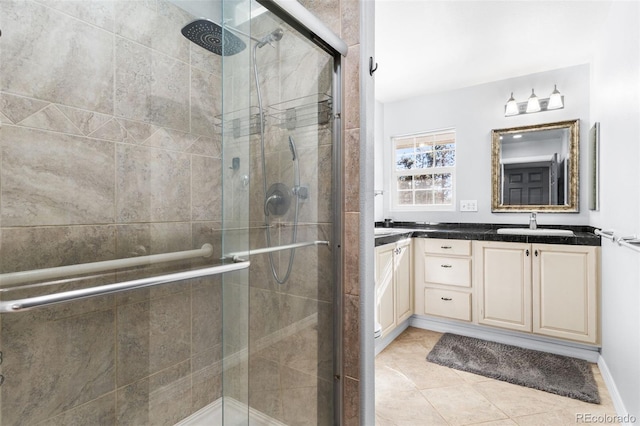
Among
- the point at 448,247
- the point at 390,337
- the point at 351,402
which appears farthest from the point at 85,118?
the point at 448,247

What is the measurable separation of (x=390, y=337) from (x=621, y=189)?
6.22 ft

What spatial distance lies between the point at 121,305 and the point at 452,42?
2.85m

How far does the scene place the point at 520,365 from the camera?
93.4 inches

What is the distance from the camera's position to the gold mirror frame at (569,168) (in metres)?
2.93

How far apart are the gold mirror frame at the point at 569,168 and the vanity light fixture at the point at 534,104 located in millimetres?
149

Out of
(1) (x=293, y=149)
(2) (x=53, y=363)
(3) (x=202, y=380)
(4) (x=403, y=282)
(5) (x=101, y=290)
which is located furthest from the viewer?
(4) (x=403, y=282)

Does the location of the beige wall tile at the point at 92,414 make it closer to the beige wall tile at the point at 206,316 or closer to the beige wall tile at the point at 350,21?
the beige wall tile at the point at 206,316

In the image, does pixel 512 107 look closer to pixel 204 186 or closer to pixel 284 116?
pixel 284 116

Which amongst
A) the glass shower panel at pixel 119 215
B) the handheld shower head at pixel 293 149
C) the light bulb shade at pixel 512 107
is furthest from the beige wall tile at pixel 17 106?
the light bulb shade at pixel 512 107

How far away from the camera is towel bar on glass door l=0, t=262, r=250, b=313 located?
28.8 inches

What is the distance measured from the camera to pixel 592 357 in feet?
8.04

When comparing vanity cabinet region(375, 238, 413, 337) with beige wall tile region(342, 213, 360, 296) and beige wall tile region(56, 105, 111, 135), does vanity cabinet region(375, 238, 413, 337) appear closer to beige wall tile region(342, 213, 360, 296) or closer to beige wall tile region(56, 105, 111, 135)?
beige wall tile region(342, 213, 360, 296)

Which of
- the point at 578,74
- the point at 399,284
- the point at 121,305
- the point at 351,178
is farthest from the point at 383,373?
the point at 578,74

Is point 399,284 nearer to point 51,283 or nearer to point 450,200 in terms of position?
point 450,200
